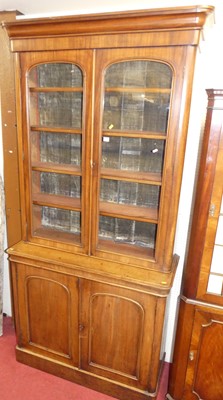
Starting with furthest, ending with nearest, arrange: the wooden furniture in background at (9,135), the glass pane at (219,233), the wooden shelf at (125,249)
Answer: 1. the wooden furniture in background at (9,135)
2. the wooden shelf at (125,249)
3. the glass pane at (219,233)

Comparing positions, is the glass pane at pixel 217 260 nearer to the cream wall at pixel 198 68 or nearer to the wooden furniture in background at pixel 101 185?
the wooden furniture in background at pixel 101 185

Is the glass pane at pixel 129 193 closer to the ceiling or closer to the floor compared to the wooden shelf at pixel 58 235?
closer to the ceiling

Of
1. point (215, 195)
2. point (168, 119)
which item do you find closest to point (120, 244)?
point (215, 195)

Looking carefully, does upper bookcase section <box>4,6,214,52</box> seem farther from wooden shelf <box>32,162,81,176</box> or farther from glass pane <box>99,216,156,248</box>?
glass pane <box>99,216,156,248</box>

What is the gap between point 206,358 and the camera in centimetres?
162

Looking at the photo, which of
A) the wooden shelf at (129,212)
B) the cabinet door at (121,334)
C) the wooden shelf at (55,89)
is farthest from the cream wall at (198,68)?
the wooden shelf at (55,89)

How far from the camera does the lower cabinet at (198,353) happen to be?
1.58 metres

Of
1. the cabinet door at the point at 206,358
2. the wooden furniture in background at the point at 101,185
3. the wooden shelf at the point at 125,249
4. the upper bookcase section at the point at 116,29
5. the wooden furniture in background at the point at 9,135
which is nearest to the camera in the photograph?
the upper bookcase section at the point at 116,29

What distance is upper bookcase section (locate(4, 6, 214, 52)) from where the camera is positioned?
123cm

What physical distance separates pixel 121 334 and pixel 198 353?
46 cm

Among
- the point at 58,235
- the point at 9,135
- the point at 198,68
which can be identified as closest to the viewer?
the point at 198,68

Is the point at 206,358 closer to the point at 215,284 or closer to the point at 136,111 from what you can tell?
the point at 215,284

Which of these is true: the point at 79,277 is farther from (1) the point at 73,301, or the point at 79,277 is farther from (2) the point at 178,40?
(2) the point at 178,40

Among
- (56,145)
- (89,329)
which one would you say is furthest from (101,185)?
(89,329)
